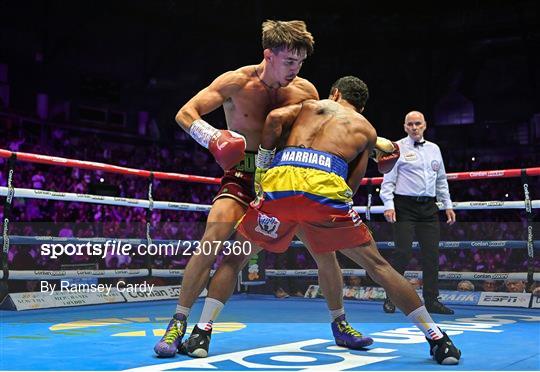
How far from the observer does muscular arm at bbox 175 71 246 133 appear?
233cm

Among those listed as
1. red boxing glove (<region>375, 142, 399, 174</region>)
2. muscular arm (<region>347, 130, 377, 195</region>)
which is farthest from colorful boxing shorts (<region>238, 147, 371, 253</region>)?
red boxing glove (<region>375, 142, 399, 174</region>)

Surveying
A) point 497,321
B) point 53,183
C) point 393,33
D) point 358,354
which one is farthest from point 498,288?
point 393,33

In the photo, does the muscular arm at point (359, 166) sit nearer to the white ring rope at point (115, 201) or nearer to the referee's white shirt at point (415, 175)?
the referee's white shirt at point (415, 175)

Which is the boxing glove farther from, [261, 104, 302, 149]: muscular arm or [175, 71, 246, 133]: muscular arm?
[175, 71, 246, 133]: muscular arm

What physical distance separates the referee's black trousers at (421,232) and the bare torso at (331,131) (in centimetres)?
168

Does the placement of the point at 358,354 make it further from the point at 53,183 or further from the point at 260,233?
the point at 53,183

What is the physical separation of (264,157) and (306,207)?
0.27 meters

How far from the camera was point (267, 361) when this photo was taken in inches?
85.7

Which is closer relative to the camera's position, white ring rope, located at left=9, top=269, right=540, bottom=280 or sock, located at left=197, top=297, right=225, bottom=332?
sock, located at left=197, top=297, right=225, bottom=332

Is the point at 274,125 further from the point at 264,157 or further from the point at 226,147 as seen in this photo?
the point at 226,147

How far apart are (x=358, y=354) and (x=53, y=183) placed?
359 inches

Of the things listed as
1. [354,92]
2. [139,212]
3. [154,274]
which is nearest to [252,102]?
[354,92]

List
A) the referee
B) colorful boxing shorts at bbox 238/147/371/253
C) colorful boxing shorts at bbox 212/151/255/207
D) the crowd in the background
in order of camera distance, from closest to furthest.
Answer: colorful boxing shorts at bbox 238/147/371/253 < colorful boxing shorts at bbox 212/151/255/207 < the referee < the crowd in the background

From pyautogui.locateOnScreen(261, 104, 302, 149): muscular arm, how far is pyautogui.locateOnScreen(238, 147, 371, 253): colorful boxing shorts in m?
0.07
